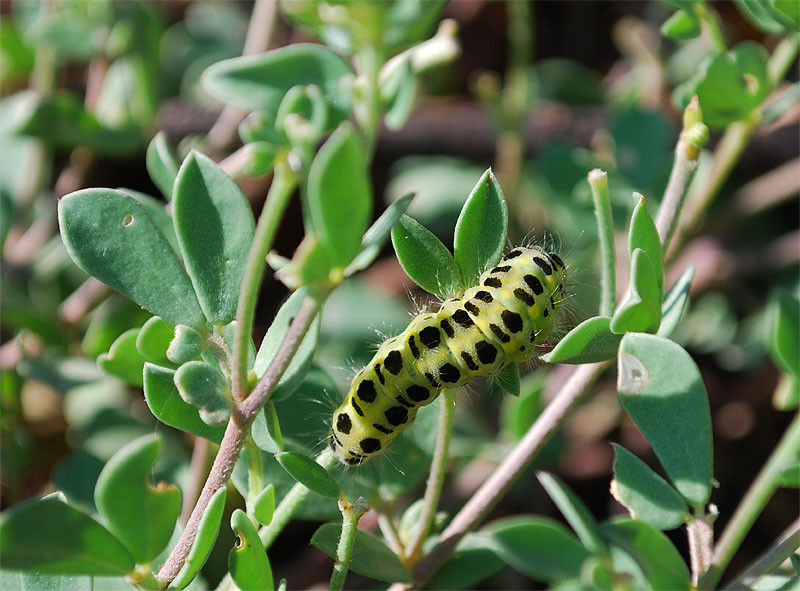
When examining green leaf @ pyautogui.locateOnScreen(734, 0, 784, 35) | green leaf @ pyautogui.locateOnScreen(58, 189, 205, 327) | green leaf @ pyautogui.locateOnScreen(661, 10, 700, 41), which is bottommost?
green leaf @ pyautogui.locateOnScreen(58, 189, 205, 327)

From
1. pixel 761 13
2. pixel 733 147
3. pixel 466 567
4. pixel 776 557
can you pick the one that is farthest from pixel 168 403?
pixel 733 147

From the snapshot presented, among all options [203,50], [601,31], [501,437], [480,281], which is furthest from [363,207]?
[601,31]

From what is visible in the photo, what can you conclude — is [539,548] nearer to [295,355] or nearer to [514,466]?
[514,466]

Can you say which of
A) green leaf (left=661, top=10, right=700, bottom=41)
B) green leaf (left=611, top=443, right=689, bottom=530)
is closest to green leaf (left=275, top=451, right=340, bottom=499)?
green leaf (left=611, top=443, right=689, bottom=530)

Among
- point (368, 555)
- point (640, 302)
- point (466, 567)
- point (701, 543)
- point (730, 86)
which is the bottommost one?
point (466, 567)

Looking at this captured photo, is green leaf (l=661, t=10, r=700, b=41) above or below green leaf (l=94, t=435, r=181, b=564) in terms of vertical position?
above

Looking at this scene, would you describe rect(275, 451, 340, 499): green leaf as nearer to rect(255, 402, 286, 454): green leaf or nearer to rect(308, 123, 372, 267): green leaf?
rect(255, 402, 286, 454): green leaf
